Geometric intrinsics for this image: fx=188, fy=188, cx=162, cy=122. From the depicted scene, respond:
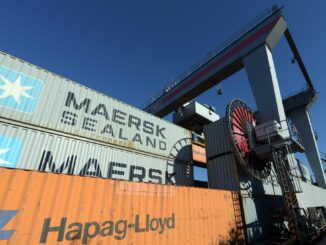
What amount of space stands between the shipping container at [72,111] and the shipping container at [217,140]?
11.1 feet

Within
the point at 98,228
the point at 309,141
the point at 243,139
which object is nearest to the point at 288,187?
the point at 243,139

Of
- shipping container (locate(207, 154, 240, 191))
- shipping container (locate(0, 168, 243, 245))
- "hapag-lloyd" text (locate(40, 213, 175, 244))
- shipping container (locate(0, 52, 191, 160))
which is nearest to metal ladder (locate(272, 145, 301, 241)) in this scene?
shipping container (locate(207, 154, 240, 191))

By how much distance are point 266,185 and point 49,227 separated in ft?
58.3

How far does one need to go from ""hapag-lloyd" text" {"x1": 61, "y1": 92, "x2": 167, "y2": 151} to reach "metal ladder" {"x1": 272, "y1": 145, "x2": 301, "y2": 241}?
8.87 m

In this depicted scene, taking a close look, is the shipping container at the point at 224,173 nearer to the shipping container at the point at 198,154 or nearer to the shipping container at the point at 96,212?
the shipping container at the point at 198,154

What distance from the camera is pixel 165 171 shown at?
1569 cm

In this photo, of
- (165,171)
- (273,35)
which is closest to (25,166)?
(165,171)

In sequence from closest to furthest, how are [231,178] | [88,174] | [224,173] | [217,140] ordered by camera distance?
[88,174], [231,178], [224,173], [217,140]

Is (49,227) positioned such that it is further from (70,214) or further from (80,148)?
(80,148)

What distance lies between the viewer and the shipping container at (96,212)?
15.6 feet

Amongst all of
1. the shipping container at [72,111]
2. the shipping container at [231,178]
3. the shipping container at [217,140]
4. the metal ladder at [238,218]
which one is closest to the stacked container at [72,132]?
the shipping container at [72,111]

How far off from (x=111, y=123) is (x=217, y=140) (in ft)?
29.9

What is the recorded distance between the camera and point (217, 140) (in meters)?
16.5

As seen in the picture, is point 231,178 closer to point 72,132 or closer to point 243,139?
point 243,139
